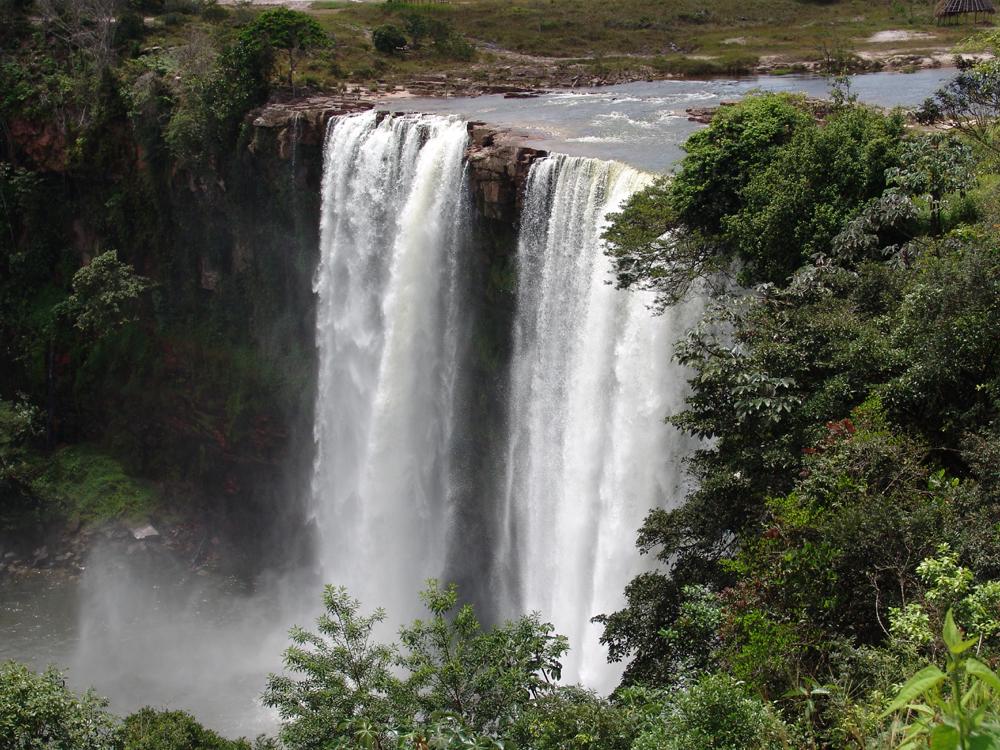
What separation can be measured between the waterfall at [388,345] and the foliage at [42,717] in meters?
11.1

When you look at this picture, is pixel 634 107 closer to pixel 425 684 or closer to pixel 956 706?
pixel 425 684

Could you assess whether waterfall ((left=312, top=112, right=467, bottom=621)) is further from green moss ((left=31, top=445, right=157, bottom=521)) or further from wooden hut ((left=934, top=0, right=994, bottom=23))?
wooden hut ((left=934, top=0, right=994, bottom=23))

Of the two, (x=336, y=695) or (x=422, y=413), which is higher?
(x=336, y=695)

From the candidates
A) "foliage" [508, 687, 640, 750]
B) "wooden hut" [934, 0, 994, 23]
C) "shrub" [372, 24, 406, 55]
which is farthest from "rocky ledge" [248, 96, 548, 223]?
"wooden hut" [934, 0, 994, 23]

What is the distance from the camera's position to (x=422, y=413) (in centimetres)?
2505

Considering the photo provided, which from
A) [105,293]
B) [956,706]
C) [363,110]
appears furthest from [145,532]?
[956,706]

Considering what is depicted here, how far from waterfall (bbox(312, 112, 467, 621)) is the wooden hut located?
20052 millimetres

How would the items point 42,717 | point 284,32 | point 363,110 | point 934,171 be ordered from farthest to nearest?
1. point 284,32
2. point 363,110
3. point 42,717
4. point 934,171

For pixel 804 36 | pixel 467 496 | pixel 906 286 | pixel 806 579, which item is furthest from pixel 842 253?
pixel 804 36

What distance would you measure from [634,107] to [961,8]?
45.3 feet

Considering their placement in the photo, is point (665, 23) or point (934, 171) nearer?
point (934, 171)

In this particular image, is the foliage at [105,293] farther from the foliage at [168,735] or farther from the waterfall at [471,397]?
the foliage at [168,735]

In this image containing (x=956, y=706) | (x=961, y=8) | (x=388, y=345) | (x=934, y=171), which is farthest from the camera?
(x=961, y=8)

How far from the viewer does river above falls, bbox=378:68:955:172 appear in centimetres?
2275
